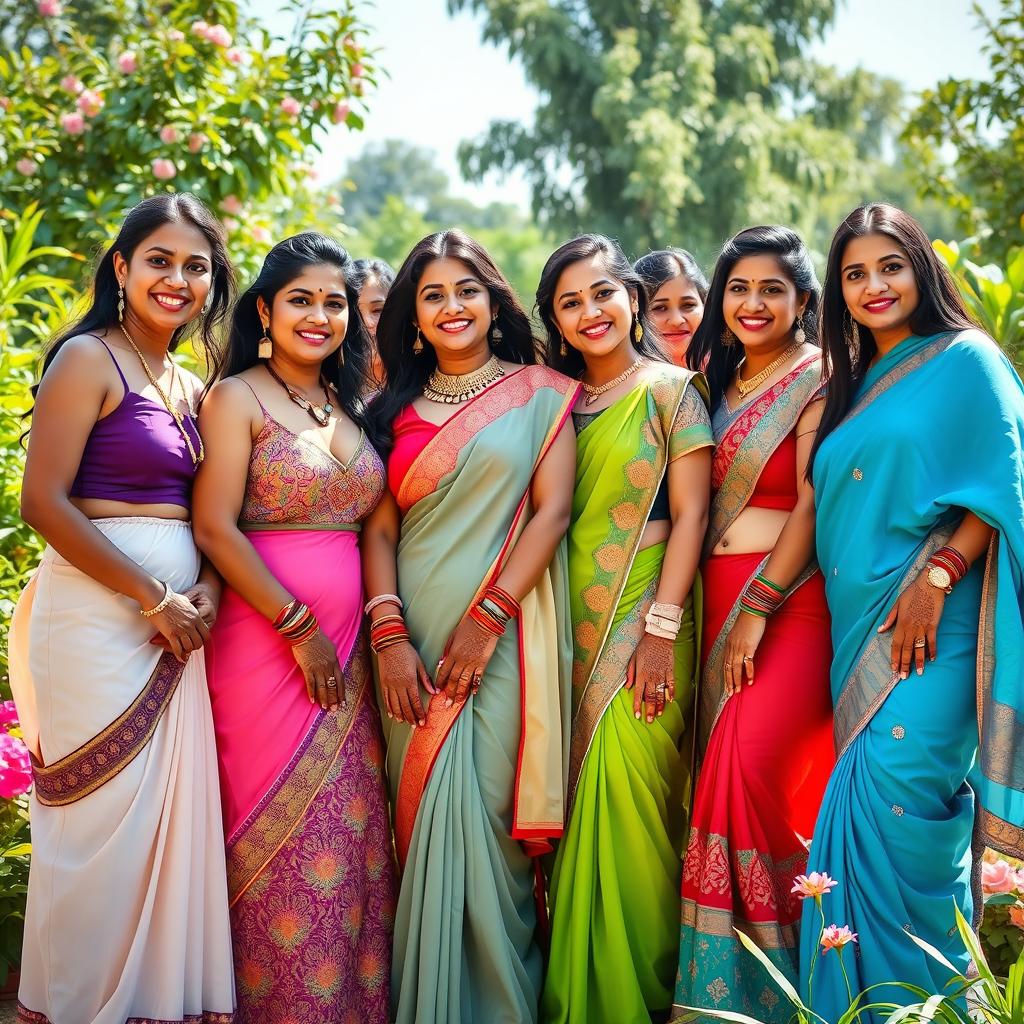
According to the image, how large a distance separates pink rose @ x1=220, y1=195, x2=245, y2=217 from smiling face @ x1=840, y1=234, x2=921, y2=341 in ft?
13.2

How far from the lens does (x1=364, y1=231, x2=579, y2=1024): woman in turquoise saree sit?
3436mm

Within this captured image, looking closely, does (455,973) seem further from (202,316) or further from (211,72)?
(211,72)

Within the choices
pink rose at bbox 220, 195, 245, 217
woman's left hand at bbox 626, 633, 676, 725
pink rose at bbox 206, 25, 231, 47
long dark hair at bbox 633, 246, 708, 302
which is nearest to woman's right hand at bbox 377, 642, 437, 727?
woman's left hand at bbox 626, 633, 676, 725

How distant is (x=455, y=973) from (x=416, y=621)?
1.04m

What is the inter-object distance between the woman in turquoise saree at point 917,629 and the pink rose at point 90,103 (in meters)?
4.45

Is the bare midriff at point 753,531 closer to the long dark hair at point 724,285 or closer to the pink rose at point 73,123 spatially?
the long dark hair at point 724,285

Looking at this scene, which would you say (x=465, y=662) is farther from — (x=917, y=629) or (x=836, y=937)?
(x=836, y=937)

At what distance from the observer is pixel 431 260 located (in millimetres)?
3807

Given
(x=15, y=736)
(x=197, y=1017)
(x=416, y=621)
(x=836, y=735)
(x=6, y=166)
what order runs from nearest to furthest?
(x=197, y=1017) → (x=836, y=735) → (x=416, y=621) → (x=15, y=736) → (x=6, y=166)

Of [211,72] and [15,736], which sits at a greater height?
[211,72]

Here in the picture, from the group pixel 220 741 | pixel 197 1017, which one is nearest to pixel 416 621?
pixel 220 741

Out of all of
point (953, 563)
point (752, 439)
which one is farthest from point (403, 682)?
point (953, 563)

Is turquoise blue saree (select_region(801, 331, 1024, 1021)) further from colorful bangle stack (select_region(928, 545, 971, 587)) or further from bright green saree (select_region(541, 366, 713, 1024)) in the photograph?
bright green saree (select_region(541, 366, 713, 1024))

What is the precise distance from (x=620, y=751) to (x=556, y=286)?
1517 mm
